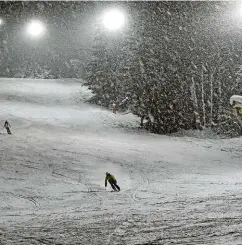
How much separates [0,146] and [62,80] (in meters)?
29.3

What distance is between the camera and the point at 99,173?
1823 centimetres

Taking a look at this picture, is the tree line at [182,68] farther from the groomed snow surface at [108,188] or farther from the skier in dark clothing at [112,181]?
the skier in dark clothing at [112,181]

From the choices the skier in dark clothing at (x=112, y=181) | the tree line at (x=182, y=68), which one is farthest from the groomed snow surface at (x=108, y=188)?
the tree line at (x=182, y=68)

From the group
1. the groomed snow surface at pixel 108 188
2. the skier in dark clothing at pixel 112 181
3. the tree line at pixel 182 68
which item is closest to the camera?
the groomed snow surface at pixel 108 188

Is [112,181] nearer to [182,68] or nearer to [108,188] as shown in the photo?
[108,188]

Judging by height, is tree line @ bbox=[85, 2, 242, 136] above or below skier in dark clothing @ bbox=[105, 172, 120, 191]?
above

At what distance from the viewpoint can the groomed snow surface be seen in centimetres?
984

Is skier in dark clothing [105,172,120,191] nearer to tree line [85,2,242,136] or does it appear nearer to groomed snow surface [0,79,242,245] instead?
groomed snow surface [0,79,242,245]

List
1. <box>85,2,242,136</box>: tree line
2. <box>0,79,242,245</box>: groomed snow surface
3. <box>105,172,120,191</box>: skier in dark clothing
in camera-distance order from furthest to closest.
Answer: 1. <box>85,2,242,136</box>: tree line
2. <box>105,172,120,191</box>: skier in dark clothing
3. <box>0,79,242,245</box>: groomed snow surface

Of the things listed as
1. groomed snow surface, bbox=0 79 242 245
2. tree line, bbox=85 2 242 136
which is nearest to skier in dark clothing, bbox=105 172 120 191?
groomed snow surface, bbox=0 79 242 245

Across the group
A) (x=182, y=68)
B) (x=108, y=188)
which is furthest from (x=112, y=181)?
(x=182, y=68)

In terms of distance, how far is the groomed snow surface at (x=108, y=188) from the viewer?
9844mm

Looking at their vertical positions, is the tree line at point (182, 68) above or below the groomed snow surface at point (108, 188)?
above

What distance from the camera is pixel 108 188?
15.8m
